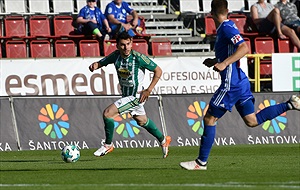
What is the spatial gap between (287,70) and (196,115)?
12.8 ft

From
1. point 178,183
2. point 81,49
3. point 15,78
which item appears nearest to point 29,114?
point 15,78

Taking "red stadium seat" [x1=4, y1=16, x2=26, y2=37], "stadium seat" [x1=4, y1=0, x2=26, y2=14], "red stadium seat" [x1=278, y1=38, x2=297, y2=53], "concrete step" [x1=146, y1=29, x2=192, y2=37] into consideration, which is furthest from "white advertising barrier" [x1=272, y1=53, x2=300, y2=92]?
"stadium seat" [x1=4, y1=0, x2=26, y2=14]

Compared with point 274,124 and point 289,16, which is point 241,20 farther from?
point 274,124

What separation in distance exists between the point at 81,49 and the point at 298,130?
5948 mm

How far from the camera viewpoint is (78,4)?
24.1 meters

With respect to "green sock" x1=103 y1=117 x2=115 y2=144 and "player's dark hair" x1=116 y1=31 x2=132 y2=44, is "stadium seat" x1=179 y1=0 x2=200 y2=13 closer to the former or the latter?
"green sock" x1=103 y1=117 x2=115 y2=144

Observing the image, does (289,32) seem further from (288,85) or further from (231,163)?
(231,163)

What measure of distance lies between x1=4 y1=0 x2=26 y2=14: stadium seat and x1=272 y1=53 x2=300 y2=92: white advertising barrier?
7.06 metres

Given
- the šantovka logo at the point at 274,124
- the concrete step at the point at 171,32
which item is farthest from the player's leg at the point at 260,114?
the concrete step at the point at 171,32

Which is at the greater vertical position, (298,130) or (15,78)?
(15,78)

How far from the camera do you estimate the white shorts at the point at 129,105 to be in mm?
13273

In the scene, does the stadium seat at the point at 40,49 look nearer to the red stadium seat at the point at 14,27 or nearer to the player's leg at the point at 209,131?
the red stadium seat at the point at 14,27

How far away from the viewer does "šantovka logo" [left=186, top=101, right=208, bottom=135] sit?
59.7 feet

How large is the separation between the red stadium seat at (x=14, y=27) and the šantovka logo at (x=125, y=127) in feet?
18.0
